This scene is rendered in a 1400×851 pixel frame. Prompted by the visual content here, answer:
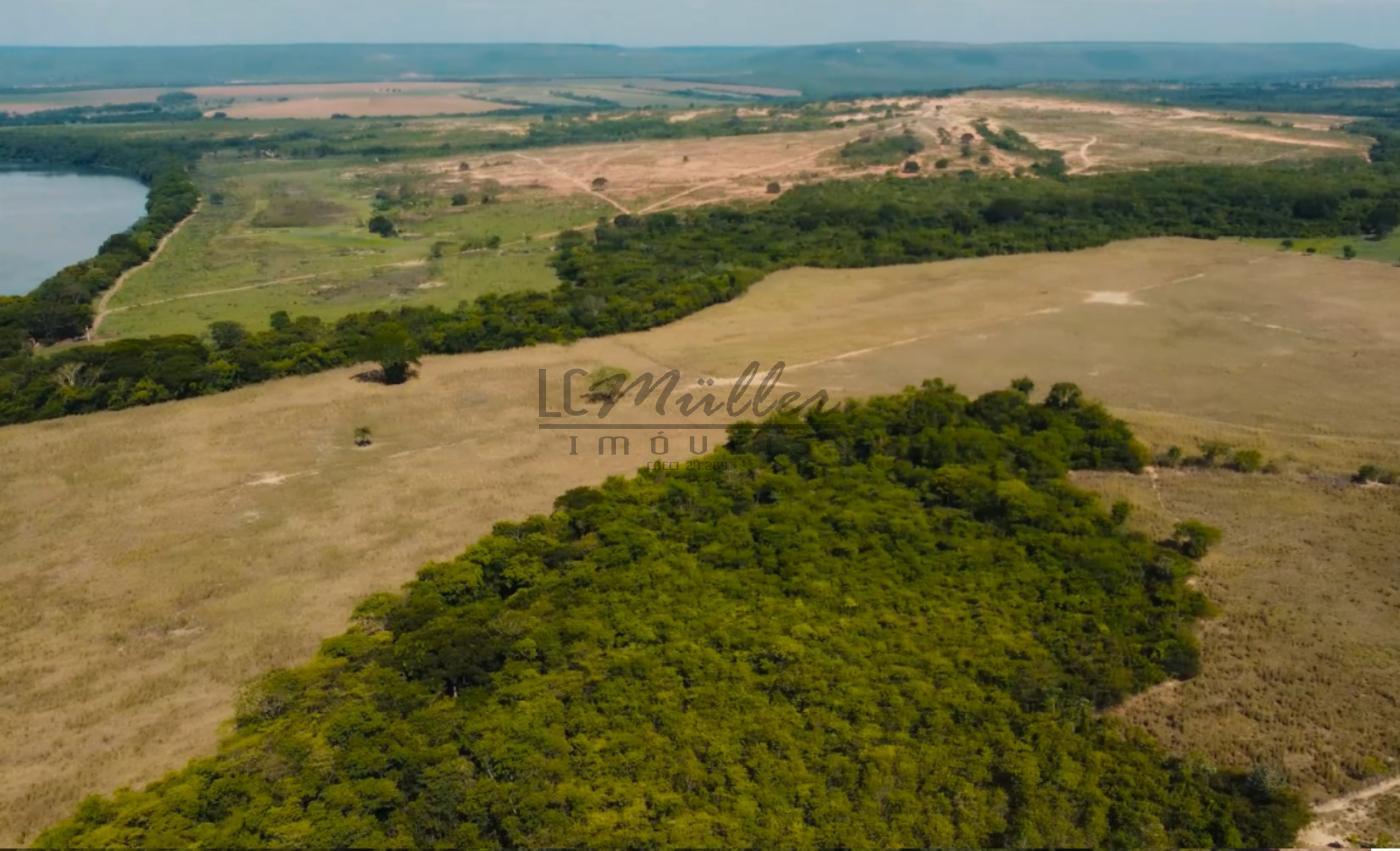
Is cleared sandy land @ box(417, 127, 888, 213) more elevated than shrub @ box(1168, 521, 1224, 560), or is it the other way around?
cleared sandy land @ box(417, 127, 888, 213)

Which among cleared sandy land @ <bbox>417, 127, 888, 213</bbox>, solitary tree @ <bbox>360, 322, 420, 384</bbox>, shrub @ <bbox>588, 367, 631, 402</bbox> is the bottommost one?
shrub @ <bbox>588, 367, 631, 402</bbox>

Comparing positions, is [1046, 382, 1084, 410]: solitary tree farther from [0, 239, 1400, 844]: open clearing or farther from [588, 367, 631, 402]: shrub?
[588, 367, 631, 402]: shrub

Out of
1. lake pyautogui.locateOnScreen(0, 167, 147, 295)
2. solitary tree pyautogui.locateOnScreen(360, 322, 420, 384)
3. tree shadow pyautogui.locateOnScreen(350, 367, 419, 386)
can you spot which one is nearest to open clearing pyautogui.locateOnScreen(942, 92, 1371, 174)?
solitary tree pyautogui.locateOnScreen(360, 322, 420, 384)

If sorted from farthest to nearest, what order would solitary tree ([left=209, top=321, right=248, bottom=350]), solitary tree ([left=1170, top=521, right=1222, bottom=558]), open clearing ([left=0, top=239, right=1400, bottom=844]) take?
solitary tree ([left=209, top=321, right=248, bottom=350]) → solitary tree ([left=1170, top=521, right=1222, bottom=558]) → open clearing ([left=0, top=239, right=1400, bottom=844])

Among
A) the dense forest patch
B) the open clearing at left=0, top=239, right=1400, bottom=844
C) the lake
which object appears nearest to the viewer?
the dense forest patch

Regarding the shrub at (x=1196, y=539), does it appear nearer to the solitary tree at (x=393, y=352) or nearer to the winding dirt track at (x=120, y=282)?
the solitary tree at (x=393, y=352)

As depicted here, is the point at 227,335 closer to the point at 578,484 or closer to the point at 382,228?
the point at 578,484

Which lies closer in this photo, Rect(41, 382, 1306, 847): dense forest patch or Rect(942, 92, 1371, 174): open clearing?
Rect(41, 382, 1306, 847): dense forest patch

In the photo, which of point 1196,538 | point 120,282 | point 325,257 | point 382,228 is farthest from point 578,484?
point 382,228
